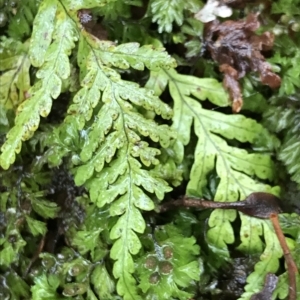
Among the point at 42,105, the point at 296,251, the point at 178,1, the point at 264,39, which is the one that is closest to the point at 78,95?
the point at 42,105

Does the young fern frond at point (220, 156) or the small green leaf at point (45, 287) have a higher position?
the young fern frond at point (220, 156)

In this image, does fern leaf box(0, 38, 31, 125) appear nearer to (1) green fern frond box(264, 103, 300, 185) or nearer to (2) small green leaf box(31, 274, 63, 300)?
(2) small green leaf box(31, 274, 63, 300)

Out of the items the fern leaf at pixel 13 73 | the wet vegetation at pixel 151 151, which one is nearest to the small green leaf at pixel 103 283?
the wet vegetation at pixel 151 151

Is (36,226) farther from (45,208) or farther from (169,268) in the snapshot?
(169,268)

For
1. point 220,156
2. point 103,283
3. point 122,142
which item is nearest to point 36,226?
point 103,283

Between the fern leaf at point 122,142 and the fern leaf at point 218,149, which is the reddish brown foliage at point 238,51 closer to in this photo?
the fern leaf at point 218,149

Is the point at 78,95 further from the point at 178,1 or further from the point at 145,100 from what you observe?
the point at 178,1

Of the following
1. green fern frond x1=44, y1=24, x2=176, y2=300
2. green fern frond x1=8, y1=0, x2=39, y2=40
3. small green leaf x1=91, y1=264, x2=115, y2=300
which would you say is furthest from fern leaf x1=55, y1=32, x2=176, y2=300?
green fern frond x1=8, y1=0, x2=39, y2=40
